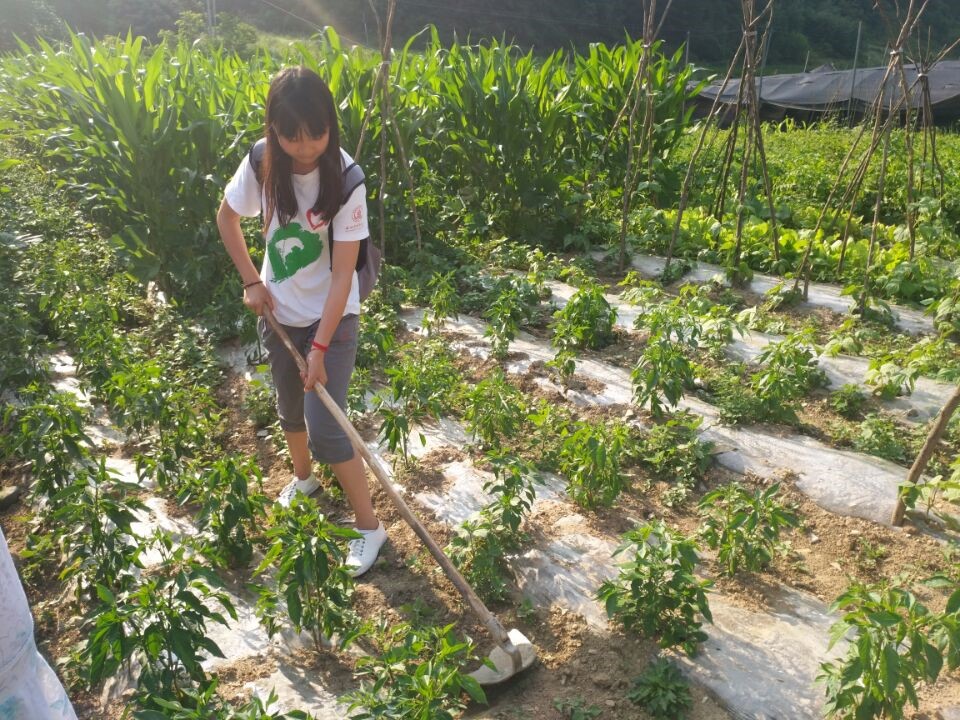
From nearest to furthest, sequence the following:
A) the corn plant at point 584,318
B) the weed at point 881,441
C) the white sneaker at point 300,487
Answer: the white sneaker at point 300,487
the weed at point 881,441
the corn plant at point 584,318

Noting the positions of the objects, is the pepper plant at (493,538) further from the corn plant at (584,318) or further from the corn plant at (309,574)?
the corn plant at (584,318)

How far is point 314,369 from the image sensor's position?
2633 millimetres

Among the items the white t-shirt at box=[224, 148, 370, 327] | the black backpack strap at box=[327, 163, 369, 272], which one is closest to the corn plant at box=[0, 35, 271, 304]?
the white t-shirt at box=[224, 148, 370, 327]

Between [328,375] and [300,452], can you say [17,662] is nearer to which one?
[328,375]

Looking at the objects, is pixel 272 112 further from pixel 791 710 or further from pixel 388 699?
pixel 791 710

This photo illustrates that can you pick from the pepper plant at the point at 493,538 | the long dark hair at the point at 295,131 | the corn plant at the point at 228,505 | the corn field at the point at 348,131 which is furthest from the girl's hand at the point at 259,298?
the corn field at the point at 348,131

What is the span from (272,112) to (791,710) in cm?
237

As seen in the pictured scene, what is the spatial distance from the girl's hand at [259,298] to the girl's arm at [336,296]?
32cm

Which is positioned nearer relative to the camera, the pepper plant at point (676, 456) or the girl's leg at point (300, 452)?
the girl's leg at point (300, 452)

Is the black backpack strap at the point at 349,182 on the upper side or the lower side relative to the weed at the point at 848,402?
upper

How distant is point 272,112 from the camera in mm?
2420

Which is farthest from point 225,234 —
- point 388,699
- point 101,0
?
point 101,0

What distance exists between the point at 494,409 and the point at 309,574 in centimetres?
139

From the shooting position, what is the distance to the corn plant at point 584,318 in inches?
174
